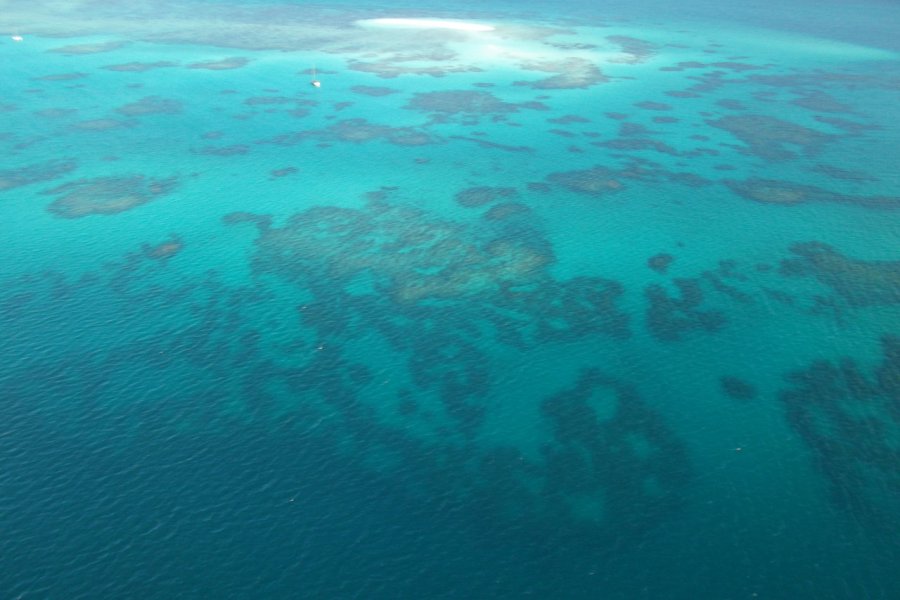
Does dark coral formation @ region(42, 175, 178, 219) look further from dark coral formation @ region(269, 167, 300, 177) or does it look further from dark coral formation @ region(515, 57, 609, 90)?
dark coral formation @ region(515, 57, 609, 90)

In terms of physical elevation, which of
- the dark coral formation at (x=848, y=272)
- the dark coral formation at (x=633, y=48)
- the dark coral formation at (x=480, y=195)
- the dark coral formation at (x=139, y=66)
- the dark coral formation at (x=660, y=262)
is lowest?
the dark coral formation at (x=660, y=262)

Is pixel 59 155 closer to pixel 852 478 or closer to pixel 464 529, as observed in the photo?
pixel 464 529

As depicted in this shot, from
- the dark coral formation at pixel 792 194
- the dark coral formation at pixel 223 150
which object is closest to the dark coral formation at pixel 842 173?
the dark coral formation at pixel 792 194

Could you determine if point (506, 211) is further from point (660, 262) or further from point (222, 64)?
point (222, 64)

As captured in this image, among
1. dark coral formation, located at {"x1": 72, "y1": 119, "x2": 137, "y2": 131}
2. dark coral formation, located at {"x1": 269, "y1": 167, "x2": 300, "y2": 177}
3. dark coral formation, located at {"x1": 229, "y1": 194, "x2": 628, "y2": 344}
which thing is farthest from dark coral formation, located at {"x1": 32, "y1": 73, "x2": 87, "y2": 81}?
dark coral formation, located at {"x1": 229, "y1": 194, "x2": 628, "y2": 344}

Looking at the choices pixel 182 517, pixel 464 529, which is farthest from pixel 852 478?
pixel 182 517

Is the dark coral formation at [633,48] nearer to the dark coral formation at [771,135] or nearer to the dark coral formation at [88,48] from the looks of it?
the dark coral formation at [771,135]
